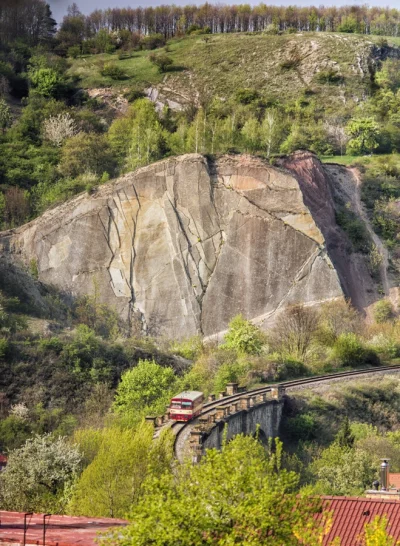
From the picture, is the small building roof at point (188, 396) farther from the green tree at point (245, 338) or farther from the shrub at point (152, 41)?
the shrub at point (152, 41)

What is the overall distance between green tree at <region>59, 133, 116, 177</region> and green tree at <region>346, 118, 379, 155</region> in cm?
1743

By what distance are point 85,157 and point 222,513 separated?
254 feet

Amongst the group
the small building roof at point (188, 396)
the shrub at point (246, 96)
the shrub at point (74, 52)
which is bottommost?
the small building roof at point (188, 396)

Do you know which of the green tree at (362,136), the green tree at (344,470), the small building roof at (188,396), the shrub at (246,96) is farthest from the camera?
the shrub at (246,96)

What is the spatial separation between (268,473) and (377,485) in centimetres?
1632

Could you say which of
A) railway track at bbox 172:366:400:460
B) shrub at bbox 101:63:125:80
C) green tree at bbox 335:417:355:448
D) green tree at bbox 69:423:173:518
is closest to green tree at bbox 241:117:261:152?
shrub at bbox 101:63:125:80

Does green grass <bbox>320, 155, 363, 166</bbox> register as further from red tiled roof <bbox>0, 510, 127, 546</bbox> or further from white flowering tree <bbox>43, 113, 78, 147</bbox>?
red tiled roof <bbox>0, 510, 127, 546</bbox>

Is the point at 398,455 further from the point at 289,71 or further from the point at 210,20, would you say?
the point at 210,20

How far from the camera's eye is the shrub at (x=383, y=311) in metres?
80.9

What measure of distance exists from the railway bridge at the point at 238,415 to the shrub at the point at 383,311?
10.8 meters

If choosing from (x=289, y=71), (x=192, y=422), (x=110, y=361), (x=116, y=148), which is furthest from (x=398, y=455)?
(x=289, y=71)

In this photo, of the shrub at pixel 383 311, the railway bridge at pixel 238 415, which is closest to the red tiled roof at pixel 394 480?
the railway bridge at pixel 238 415

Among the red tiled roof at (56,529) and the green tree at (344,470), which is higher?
the red tiled roof at (56,529)

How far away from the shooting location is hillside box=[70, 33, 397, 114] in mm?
118438
